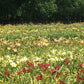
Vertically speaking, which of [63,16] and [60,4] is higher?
[60,4]

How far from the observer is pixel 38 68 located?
324 cm

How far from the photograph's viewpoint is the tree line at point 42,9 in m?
17.8

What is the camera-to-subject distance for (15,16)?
766 inches

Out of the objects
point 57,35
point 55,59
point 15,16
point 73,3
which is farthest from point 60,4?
point 55,59

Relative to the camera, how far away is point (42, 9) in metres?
17.4

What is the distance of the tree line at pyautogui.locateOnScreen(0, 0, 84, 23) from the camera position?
17756 mm

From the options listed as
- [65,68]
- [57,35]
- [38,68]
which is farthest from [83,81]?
[57,35]

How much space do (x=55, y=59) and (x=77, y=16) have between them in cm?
1647

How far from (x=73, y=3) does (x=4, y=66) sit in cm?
1616

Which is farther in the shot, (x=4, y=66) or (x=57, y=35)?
(x=57, y=35)

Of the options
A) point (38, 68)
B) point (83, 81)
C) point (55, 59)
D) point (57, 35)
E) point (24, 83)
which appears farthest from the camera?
point (57, 35)

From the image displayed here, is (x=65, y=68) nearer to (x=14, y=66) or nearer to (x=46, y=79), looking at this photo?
(x=46, y=79)

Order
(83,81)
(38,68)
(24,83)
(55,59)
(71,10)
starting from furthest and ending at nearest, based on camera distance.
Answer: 1. (71,10)
2. (55,59)
3. (38,68)
4. (83,81)
5. (24,83)

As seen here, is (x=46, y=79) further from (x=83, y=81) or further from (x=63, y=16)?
(x=63, y=16)
